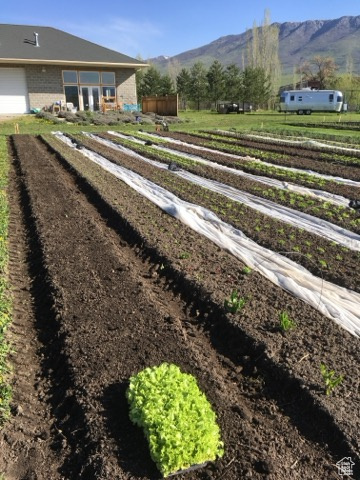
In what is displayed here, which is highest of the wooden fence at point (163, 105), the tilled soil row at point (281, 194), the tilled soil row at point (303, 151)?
the wooden fence at point (163, 105)

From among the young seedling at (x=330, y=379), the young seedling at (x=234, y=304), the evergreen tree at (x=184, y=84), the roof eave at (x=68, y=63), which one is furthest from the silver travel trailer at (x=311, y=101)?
the young seedling at (x=330, y=379)

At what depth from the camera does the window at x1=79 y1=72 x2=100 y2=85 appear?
111 feet

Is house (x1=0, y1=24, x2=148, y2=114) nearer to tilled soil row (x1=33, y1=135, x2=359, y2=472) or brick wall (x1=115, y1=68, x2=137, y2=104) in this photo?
brick wall (x1=115, y1=68, x2=137, y2=104)

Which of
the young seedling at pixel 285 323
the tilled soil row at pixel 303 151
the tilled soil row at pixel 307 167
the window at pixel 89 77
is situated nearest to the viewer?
the young seedling at pixel 285 323

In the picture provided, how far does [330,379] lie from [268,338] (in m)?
0.77

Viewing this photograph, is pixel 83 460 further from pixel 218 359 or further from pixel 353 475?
pixel 353 475

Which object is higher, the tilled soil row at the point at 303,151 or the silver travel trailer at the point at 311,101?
the silver travel trailer at the point at 311,101

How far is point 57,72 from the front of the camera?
32875mm

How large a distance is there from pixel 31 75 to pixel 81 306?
32184 mm

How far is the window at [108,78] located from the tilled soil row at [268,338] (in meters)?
31.6

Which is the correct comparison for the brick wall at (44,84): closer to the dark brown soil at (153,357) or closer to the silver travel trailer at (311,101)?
the silver travel trailer at (311,101)

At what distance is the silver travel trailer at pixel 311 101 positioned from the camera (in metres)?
45.1

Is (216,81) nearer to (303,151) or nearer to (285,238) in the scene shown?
(303,151)

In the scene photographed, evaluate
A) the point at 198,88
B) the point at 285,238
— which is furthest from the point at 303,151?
the point at 198,88
